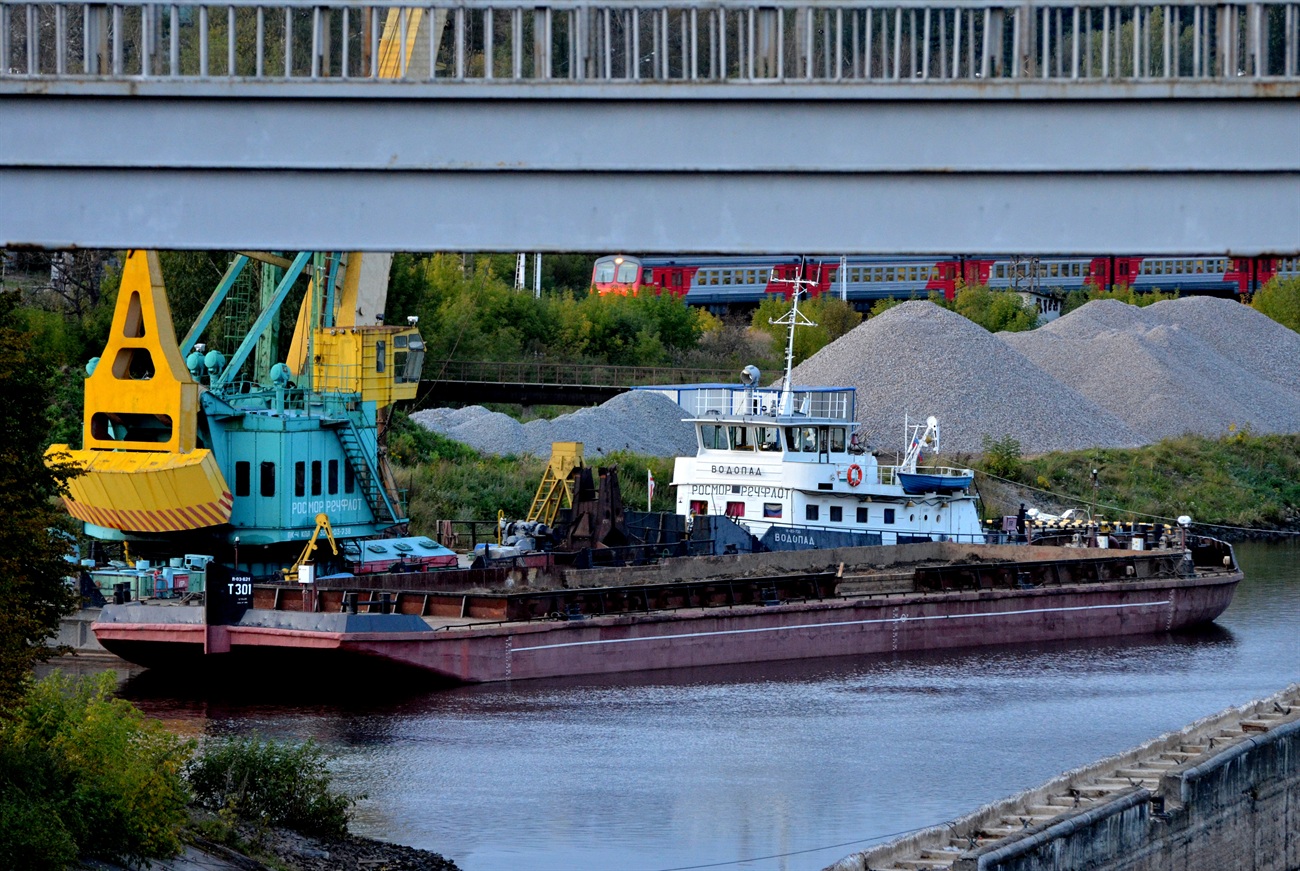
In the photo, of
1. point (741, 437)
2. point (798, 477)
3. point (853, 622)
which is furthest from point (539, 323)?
point (853, 622)

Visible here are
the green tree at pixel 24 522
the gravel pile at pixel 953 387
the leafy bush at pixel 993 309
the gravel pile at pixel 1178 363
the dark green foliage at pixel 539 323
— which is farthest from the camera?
the leafy bush at pixel 993 309

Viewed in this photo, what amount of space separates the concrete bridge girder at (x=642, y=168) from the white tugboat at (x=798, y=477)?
24.4m

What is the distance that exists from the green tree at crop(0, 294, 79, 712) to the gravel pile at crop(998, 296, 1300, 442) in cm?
4938

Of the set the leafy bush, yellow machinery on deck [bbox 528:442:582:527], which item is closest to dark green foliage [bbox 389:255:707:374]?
the leafy bush

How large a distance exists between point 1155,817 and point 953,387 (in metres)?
42.2

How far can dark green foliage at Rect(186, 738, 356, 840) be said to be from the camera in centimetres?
1653

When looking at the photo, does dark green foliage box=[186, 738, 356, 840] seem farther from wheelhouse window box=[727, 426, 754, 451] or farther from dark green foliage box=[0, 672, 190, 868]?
wheelhouse window box=[727, 426, 754, 451]

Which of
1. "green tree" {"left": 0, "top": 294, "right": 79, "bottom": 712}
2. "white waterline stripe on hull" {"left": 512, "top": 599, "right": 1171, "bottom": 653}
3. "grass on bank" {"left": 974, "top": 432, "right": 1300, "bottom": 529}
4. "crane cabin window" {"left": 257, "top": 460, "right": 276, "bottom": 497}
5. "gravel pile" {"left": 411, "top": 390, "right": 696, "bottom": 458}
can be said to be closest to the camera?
"green tree" {"left": 0, "top": 294, "right": 79, "bottom": 712}

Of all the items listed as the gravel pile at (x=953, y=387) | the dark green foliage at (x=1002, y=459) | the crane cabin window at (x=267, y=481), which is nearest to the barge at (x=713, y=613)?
the crane cabin window at (x=267, y=481)

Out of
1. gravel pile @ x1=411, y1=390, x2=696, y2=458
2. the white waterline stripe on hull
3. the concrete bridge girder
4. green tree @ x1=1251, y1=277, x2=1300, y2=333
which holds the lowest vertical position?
the white waterline stripe on hull

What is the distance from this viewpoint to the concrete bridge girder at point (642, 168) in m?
8.66

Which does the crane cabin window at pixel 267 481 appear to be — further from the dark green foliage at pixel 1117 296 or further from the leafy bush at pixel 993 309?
the dark green foliage at pixel 1117 296

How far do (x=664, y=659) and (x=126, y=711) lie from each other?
13.9 meters

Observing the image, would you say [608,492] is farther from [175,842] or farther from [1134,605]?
[175,842]
